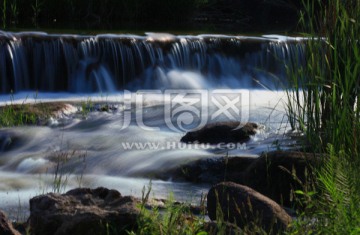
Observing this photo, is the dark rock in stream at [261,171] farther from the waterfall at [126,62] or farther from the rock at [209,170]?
the waterfall at [126,62]

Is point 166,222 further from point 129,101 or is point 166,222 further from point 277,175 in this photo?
point 129,101

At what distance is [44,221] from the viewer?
4.62 metres

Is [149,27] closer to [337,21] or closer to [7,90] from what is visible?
[7,90]

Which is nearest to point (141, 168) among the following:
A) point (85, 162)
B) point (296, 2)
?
point (85, 162)

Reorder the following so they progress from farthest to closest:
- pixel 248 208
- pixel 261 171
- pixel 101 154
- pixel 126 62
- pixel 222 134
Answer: pixel 126 62 → pixel 222 134 → pixel 101 154 → pixel 261 171 → pixel 248 208

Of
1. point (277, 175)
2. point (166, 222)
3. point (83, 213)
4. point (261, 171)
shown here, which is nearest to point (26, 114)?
point (261, 171)

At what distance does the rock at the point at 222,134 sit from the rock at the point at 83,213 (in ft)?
12.1

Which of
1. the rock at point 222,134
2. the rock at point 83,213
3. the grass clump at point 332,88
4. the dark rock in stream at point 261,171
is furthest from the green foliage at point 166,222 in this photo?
the rock at point 222,134

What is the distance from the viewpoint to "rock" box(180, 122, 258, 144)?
8.56m

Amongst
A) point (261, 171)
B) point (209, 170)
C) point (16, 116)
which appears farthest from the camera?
point (16, 116)

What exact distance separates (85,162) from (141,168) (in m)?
0.59

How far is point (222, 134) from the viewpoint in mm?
8570

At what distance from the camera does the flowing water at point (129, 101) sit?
25.0ft

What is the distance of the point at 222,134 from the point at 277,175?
226 cm
